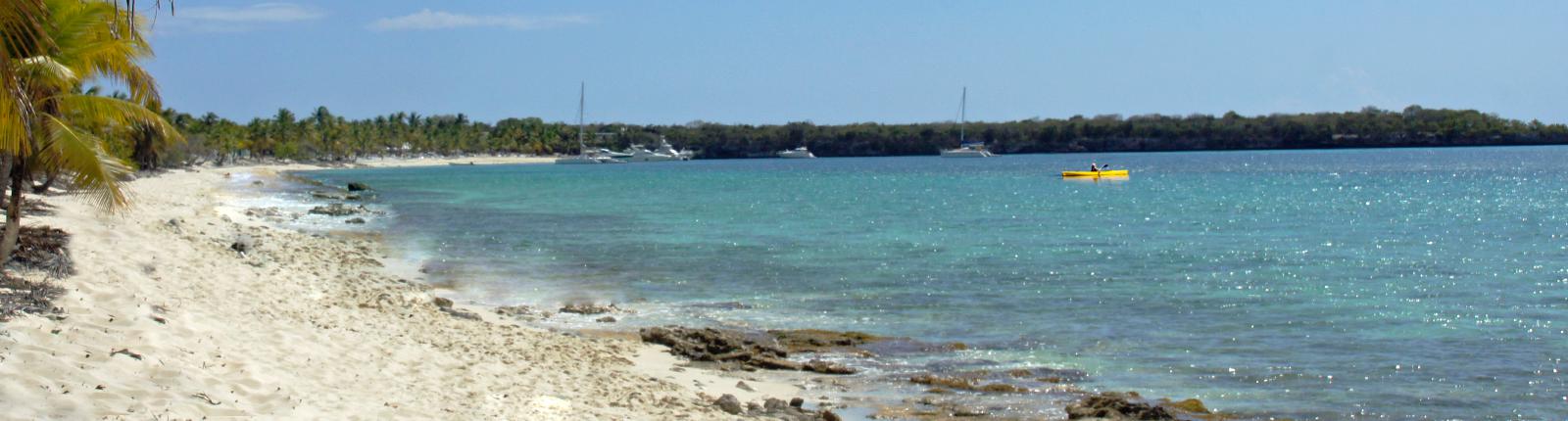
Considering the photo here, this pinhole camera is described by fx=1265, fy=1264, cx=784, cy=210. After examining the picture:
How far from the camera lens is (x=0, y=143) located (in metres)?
6.82

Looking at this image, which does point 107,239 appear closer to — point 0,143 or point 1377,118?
point 0,143

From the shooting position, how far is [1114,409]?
10.9 m

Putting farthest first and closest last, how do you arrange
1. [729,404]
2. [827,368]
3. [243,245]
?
[243,245] → [827,368] → [729,404]

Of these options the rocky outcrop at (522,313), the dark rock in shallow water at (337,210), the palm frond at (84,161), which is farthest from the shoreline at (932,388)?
the dark rock in shallow water at (337,210)

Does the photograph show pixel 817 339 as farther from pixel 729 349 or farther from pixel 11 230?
pixel 11 230

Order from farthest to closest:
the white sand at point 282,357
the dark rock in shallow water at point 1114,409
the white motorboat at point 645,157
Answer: the white motorboat at point 645,157 → the dark rock in shallow water at point 1114,409 → the white sand at point 282,357

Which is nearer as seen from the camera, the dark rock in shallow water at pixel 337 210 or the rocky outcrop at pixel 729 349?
the rocky outcrop at pixel 729 349

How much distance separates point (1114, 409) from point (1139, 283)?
35.4ft

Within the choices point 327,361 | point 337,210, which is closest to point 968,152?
point 337,210

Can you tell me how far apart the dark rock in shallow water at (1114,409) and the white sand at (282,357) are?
2592mm

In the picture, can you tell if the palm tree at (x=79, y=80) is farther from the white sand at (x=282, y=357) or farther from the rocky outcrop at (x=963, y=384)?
the rocky outcrop at (x=963, y=384)

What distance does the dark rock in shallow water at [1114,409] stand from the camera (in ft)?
35.3

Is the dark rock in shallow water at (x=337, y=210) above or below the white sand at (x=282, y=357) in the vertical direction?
below

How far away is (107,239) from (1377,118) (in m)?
208
